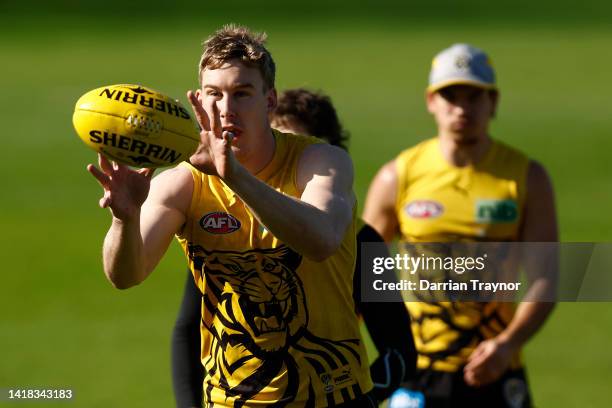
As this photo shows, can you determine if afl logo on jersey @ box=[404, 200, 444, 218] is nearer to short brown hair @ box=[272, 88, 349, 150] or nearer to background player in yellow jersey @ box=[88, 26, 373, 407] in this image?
short brown hair @ box=[272, 88, 349, 150]

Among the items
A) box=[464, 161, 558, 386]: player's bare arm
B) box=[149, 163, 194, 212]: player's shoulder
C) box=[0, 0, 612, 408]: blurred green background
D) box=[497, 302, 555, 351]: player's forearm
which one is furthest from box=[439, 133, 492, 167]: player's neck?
box=[0, 0, 612, 408]: blurred green background

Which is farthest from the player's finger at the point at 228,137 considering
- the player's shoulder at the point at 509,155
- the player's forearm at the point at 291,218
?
the player's shoulder at the point at 509,155

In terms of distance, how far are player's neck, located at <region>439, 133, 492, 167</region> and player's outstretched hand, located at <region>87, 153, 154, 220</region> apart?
327 cm

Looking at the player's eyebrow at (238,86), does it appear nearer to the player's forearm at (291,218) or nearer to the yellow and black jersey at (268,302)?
the yellow and black jersey at (268,302)

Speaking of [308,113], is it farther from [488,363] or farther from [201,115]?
[488,363]

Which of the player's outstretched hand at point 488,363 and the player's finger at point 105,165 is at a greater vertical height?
the player's finger at point 105,165

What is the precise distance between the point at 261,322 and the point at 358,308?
2.73ft

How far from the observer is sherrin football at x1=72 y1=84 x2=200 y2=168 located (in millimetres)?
5281

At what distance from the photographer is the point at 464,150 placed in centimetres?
849

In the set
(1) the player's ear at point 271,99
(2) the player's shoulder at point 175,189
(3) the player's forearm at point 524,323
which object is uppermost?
(1) the player's ear at point 271,99

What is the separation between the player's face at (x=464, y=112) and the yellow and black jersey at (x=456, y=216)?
0.19 meters

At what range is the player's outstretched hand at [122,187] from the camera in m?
5.46

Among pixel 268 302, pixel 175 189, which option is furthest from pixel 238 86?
Result: pixel 268 302

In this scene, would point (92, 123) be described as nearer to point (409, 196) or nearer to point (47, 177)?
point (409, 196)
